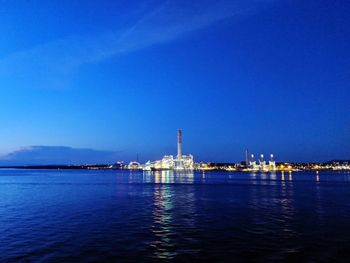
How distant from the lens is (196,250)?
61.7 feet

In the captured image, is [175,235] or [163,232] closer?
[175,235]

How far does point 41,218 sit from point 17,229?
5.46 meters

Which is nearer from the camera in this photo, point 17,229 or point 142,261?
point 142,261

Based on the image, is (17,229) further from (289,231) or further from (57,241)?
(289,231)

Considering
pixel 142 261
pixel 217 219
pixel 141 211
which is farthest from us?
pixel 141 211

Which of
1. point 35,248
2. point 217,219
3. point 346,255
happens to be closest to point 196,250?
point 346,255

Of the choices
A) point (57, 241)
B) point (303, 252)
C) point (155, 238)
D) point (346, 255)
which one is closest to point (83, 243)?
point (57, 241)

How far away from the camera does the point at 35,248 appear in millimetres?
19266

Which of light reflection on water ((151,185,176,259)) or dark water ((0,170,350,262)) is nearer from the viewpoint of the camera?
dark water ((0,170,350,262))

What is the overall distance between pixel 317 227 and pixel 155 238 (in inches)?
469

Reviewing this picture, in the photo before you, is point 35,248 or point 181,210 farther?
point 181,210

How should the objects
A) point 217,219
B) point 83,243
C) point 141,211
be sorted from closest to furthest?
point 83,243, point 217,219, point 141,211

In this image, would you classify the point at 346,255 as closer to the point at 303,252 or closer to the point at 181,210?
the point at 303,252

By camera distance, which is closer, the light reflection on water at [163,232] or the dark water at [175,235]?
the dark water at [175,235]
